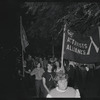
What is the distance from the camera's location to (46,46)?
916 cm

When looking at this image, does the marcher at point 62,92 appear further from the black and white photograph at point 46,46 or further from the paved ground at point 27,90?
the paved ground at point 27,90

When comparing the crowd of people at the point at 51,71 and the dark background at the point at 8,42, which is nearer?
the crowd of people at the point at 51,71

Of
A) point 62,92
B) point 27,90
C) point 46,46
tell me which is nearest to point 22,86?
point 27,90

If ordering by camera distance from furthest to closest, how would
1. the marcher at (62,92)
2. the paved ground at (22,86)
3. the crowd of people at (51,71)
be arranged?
the paved ground at (22,86)
the crowd of people at (51,71)
the marcher at (62,92)

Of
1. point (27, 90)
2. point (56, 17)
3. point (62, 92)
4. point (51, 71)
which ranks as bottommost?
point (27, 90)

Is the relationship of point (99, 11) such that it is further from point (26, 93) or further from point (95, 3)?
point (26, 93)

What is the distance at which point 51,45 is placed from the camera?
9102mm

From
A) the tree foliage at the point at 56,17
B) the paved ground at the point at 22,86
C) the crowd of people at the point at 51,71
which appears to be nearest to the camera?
the crowd of people at the point at 51,71

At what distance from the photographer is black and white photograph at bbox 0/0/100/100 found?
5605mm

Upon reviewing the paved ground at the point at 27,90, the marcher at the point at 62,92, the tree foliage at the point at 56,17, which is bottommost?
the paved ground at the point at 27,90

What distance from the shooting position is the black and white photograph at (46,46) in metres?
5.61

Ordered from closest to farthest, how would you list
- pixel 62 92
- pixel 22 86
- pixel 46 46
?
pixel 62 92 → pixel 22 86 → pixel 46 46

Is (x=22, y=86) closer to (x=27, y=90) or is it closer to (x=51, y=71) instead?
(x=27, y=90)

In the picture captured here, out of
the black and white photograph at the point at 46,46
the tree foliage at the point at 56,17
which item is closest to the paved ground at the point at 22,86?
the black and white photograph at the point at 46,46
